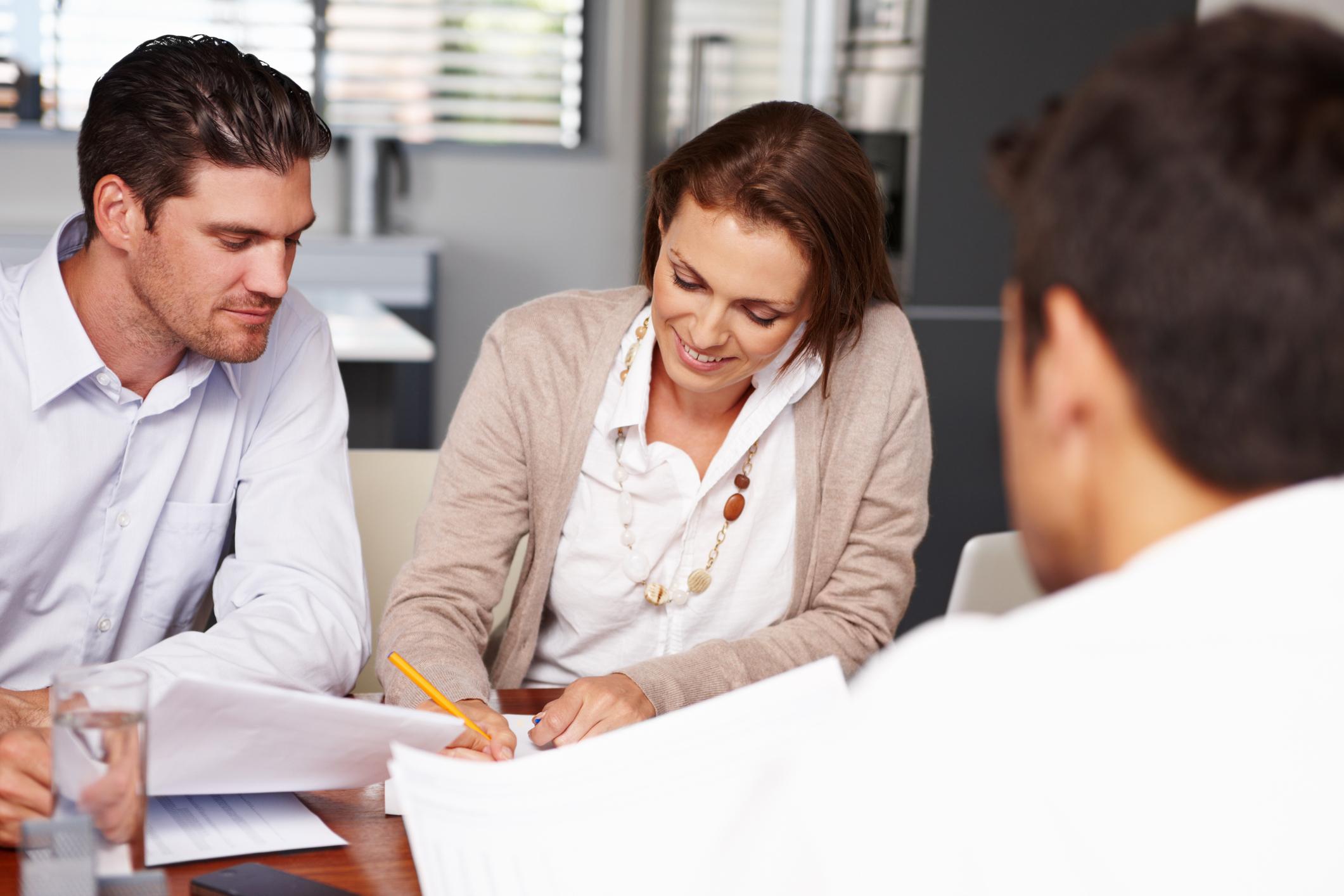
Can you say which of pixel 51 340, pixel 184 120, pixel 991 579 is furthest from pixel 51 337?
pixel 991 579

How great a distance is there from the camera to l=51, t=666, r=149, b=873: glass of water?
744 mm

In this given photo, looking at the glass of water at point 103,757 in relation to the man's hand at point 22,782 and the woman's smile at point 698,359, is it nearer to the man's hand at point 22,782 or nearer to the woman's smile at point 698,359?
the man's hand at point 22,782

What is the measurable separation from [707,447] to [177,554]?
0.64 m

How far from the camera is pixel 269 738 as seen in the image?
0.93 meters

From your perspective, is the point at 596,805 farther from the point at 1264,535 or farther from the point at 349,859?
the point at 1264,535

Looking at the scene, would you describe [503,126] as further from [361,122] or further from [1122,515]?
[1122,515]

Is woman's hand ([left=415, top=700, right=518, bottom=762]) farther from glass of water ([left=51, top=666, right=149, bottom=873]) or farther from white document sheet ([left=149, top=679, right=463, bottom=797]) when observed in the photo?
glass of water ([left=51, top=666, right=149, bottom=873])

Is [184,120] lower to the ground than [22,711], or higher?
higher

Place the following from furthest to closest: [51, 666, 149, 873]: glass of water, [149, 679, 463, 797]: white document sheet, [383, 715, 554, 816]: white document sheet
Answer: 1. [383, 715, 554, 816]: white document sheet
2. [149, 679, 463, 797]: white document sheet
3. [51, 666, 149, 873]: glass of water

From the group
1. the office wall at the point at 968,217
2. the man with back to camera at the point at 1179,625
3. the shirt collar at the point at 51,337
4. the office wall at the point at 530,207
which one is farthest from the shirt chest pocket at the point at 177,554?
the office wall at the point at 530,207

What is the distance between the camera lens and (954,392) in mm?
3459

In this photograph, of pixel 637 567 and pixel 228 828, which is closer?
pixel 228 828

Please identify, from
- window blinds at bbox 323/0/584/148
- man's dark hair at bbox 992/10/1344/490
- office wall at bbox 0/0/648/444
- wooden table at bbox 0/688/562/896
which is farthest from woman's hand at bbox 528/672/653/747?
window blinds at bbox 323/0/584/148

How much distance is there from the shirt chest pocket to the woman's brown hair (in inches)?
24.8
